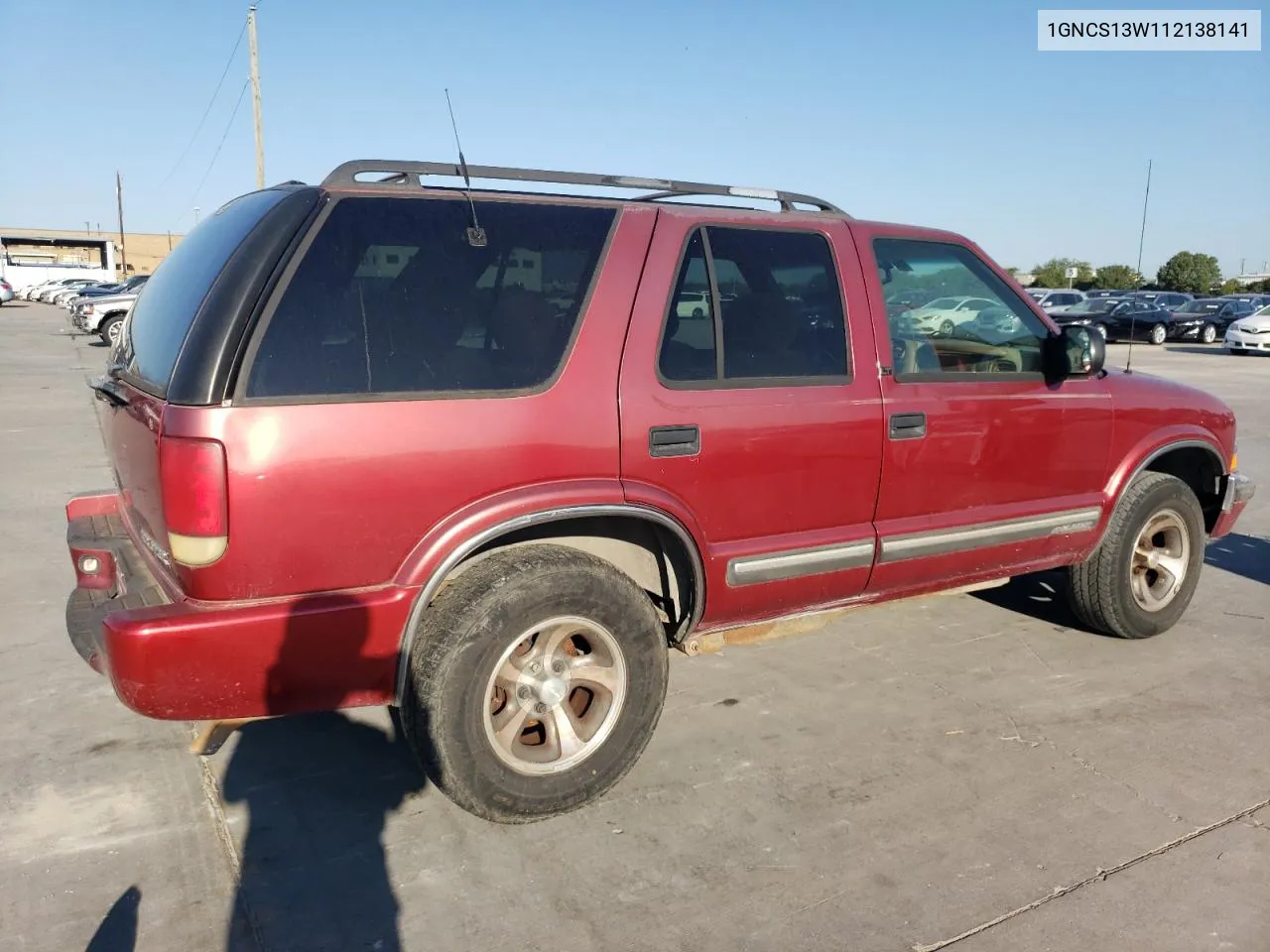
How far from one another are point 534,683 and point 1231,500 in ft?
12.5

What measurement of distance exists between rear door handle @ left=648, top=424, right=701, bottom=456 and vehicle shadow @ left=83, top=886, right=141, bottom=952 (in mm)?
1932

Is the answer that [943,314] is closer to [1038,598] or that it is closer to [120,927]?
[1038,598]

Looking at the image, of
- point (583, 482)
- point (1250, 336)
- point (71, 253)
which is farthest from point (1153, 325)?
point (71, 253)

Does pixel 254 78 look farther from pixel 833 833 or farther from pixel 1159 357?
pixel 833 833

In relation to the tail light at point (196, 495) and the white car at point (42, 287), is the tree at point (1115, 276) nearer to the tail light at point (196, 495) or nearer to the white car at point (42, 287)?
the tail light at point (196, 495)

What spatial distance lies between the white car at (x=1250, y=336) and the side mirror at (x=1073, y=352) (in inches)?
1013

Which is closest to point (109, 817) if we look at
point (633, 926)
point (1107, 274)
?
point (633, 926)

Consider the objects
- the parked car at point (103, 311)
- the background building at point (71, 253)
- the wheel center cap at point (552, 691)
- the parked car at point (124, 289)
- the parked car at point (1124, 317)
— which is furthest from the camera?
the background building at point (71, 253)

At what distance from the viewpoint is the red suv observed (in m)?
2.65

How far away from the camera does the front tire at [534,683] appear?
2.87 m

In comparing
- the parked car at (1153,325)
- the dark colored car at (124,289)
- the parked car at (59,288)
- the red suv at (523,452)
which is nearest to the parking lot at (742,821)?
the red suv at (523,452)

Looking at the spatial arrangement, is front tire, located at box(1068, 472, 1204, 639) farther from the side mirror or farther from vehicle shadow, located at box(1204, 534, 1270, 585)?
vehicle shadow, located at box(1204, 534, 1270, 585)

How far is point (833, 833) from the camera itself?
3.10m

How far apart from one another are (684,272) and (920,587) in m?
1.65
